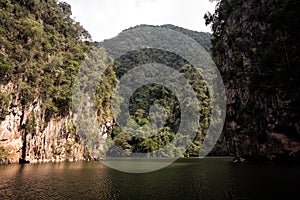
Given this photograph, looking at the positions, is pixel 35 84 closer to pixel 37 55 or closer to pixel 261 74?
pixel 37 55

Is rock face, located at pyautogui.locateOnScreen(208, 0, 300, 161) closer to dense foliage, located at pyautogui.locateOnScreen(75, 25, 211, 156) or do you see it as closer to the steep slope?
the steep slope

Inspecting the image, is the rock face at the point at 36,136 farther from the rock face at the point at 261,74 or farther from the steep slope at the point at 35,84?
the rock face at the point at 261,74

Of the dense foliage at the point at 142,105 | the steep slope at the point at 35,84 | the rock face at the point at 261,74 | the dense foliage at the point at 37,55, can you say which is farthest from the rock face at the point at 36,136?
the rock face at the point at 261,74

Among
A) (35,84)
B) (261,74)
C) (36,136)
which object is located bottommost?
(36,136)

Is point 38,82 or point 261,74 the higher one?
point 38,82

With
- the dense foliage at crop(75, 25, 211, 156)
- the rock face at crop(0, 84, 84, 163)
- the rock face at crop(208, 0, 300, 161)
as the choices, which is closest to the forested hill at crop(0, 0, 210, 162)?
the rock face at crop(0, 84, 84, 163)

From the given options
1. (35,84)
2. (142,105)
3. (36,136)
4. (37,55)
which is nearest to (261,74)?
(35,84)

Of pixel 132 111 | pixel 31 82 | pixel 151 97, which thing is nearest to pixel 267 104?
pixel 31 82
